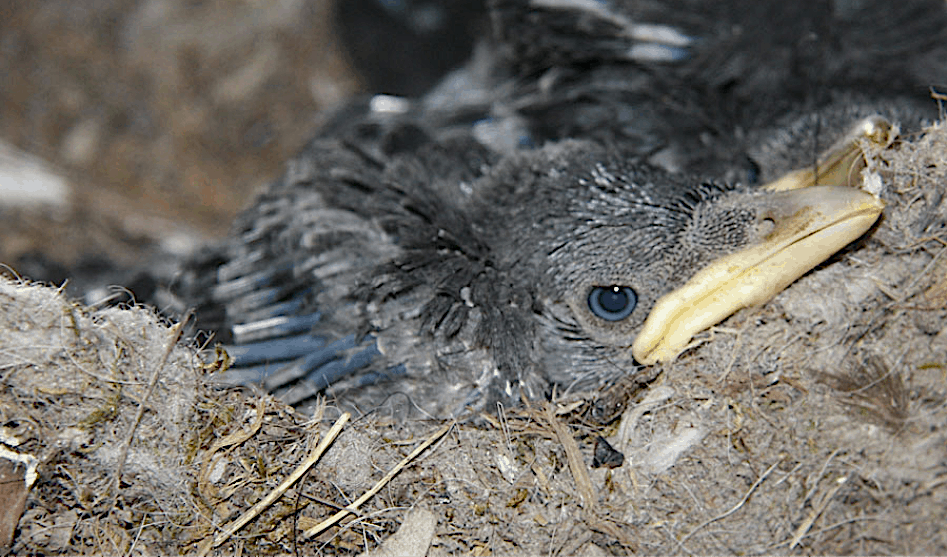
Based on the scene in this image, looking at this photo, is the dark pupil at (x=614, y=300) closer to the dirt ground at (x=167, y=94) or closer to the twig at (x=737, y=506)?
the twig at (x=737, y=506)

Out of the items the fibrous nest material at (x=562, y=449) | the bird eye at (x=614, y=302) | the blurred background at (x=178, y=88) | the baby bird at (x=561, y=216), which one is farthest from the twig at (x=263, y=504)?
the blurred background at (x=178, y=88)

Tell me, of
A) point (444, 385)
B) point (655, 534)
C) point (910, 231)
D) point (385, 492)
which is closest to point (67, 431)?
point (385, 492)

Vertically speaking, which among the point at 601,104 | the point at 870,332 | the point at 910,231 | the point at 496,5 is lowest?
the point at 870,332

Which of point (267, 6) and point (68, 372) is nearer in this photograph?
point (68, 372)

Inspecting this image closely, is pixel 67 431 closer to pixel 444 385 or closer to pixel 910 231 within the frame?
pixel 444 385

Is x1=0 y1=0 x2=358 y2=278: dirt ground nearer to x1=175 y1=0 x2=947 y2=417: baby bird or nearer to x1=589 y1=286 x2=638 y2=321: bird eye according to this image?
x1=175 y1=0 x2=947 y2=417: baby bird

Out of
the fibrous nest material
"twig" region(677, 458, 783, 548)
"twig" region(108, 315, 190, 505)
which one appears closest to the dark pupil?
the fibrous nest material

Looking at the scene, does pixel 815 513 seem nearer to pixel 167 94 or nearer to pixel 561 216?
pixel 561 216

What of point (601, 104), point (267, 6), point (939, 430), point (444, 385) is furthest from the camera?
point (267, 6)

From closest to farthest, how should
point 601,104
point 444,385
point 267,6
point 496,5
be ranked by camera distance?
point 444,385
point 601,104
point 496,5
point 267,6
